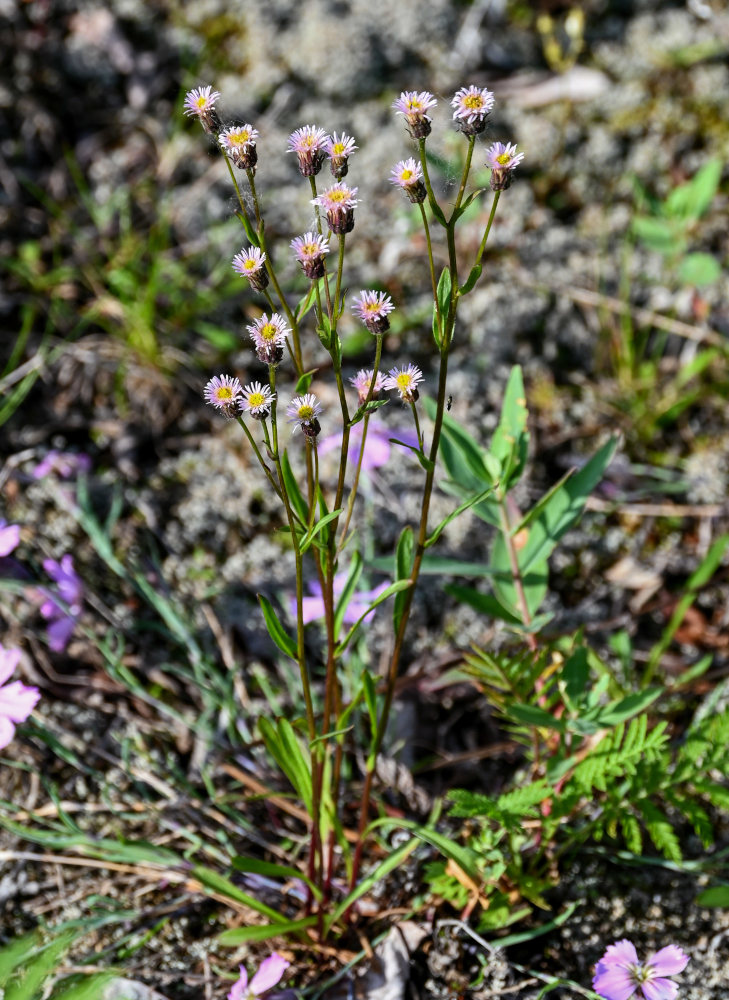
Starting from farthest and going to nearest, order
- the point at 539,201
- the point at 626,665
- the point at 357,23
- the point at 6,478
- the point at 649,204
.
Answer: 1. the point at 357,23
2. the point at 539,201
3. the point at 649,204
4. the point at 6,478
5. the point at 626,665

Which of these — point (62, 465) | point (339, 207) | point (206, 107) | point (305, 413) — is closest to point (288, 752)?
point (305, 413)

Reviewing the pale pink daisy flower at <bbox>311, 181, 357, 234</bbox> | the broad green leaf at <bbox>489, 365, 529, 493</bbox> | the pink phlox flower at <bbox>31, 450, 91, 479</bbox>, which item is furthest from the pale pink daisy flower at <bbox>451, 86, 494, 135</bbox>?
the pink phlox flower at <bbox>31, 450, 91, 479</bbox>

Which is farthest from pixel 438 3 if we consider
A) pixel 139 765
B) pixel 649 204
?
pixel 139 765

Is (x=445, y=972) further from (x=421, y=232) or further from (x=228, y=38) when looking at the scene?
(x=228, y=38)

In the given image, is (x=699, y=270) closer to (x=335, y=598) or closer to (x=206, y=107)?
(x=335, y=598)

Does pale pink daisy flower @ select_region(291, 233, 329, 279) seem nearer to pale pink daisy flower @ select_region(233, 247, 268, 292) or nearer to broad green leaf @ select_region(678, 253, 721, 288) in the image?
pale pink daisy flower @ select_region(233, 247, 268, 292)

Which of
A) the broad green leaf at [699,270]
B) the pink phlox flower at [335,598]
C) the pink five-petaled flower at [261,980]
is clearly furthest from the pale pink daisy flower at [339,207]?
the broad green leaf at [699,270]
